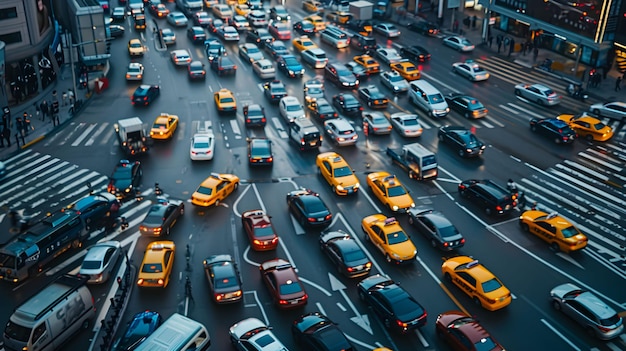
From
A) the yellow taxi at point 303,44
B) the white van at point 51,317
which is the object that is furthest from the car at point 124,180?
the yellow taxi at point 303,44

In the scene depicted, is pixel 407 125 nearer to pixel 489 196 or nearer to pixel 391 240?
pixel 489 196

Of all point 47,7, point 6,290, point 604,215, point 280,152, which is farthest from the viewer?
point 47,7

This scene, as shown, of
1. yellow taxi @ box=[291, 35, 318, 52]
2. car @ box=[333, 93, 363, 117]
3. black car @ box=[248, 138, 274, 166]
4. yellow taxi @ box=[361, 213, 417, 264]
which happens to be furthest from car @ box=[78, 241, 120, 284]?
yellow taxi @ box=[291, 35, 318, 52]

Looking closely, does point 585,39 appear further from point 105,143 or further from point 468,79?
point 105,143

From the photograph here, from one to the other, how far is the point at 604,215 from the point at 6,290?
35.0 m

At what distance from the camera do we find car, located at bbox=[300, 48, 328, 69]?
66.7 meters

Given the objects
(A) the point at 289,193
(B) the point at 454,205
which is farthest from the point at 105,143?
(B) the point at 454,205

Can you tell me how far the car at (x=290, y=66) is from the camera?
63.9 metres

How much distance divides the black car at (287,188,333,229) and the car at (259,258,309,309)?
5.42 metres

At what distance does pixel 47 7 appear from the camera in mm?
69750

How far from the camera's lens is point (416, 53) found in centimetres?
6888

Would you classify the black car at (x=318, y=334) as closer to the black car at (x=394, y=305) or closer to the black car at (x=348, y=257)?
the black car at (x=394, y=305)

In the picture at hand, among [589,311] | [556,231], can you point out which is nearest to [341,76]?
[556,231]

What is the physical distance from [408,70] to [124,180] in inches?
1264
